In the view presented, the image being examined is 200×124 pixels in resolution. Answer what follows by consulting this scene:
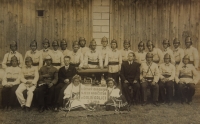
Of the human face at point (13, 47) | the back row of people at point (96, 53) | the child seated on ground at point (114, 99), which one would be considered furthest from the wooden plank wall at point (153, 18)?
the human face at point (13, 47)

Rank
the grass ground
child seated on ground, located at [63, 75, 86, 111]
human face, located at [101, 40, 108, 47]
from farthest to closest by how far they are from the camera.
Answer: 1. human face, located at [101, 40, 108, 47]
2. child seated on ground, located at [63, 75, 86, 111]
3. the grass ground

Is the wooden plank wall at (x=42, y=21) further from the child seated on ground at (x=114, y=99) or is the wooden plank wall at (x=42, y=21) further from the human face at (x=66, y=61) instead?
the child seated on ground at (x=114, y=99)

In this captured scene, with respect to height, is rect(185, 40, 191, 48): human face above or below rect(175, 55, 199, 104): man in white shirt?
above

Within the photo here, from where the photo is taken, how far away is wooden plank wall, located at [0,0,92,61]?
89.0 inches

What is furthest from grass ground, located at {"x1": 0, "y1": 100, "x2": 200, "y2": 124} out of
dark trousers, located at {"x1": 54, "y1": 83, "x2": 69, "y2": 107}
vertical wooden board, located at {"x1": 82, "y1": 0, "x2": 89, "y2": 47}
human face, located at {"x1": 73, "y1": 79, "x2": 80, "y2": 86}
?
vertical wooden board, located at {"x1": 82, "y1": 0, "x2": 89, "y2": 47}

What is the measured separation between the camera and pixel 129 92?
2432 mm

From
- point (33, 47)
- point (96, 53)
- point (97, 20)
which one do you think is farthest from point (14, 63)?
point (97, 20)

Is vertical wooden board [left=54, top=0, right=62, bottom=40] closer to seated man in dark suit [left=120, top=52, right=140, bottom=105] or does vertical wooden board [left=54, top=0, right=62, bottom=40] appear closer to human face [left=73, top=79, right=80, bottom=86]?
human face [left=73, top=79, right=80, bottom=86]

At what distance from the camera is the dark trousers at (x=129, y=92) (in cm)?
242

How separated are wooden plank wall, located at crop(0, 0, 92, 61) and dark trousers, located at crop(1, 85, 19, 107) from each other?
1.02 ft

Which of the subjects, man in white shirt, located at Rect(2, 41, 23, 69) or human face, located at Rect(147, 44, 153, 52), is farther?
human face, located at Rect(147, 44, 153, 52)

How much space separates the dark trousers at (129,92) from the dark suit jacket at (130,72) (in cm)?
5

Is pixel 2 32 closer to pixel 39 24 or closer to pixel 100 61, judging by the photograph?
pixel 39 24

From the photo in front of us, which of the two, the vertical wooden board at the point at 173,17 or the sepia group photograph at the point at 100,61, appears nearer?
the sepia group photograph at the point at 100,61
